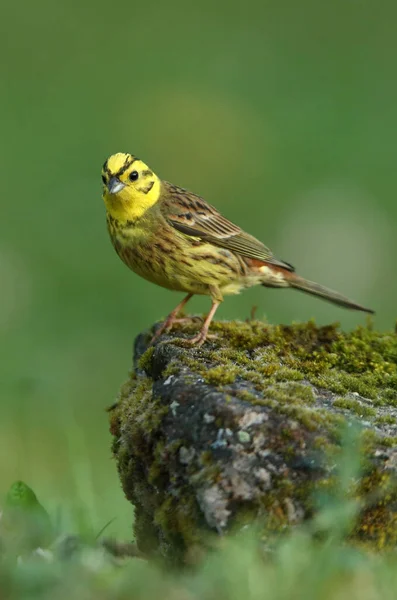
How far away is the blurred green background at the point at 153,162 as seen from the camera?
332 inches

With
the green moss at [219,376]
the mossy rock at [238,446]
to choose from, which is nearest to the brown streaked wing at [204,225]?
the mossy rock at [238,446]

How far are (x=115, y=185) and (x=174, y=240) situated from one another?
0.43 m

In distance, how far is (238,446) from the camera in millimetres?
3752

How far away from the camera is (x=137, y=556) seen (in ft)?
13.9

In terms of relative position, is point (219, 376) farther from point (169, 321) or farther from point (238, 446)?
point (169, 321)

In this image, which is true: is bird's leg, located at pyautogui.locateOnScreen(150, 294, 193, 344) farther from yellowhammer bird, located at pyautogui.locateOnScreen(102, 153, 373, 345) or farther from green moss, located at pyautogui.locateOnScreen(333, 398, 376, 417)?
green moss, located at pyautogui.locateOnScreen(333, 398, 376, 417)

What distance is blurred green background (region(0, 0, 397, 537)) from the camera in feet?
27.7

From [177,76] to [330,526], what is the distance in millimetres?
10587

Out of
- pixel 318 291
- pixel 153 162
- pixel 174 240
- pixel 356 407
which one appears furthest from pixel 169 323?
pixel 153 162

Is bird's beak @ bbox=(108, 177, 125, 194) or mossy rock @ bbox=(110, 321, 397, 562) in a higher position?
bird's beak @ bbox=(108, 177, 125, 194)

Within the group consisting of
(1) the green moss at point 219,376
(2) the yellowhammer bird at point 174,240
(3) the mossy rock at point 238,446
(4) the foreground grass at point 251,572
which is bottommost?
(4) the foreground grass at point 251,572

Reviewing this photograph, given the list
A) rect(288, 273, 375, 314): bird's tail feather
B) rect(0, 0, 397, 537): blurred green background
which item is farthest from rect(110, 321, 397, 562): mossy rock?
rect(288, 273, 375, 314): bird's tail feather

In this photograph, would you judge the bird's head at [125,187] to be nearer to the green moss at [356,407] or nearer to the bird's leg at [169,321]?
the bird's leg at [169,321]

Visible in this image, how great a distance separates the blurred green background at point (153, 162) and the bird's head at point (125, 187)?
1.06 m
